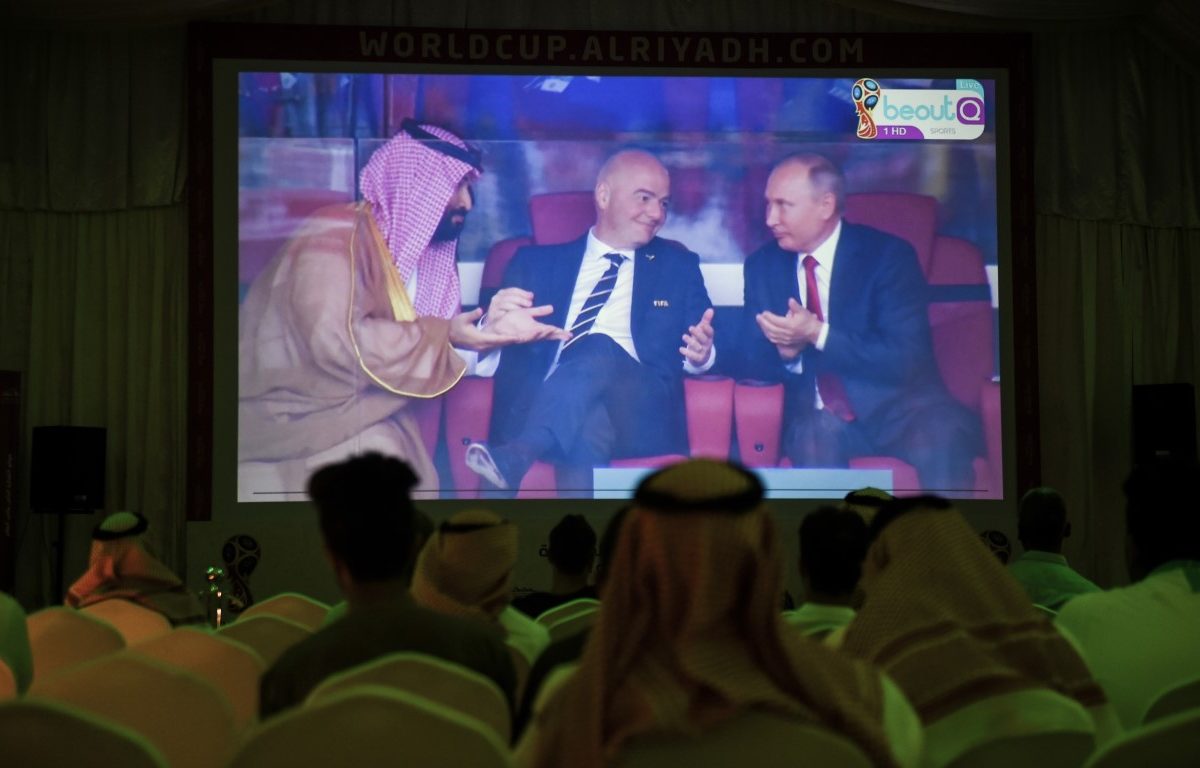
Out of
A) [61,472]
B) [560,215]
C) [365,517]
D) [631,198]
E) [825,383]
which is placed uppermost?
[631,198]

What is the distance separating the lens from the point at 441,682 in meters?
1.99

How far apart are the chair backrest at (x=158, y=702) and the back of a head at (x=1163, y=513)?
1.96m

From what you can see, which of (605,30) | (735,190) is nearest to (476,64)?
(605,30)

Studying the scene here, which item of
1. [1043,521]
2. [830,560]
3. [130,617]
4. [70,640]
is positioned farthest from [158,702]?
[1043,521]

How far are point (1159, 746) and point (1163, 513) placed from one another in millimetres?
1571

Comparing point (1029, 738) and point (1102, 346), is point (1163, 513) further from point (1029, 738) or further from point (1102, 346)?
point (1102, 346)

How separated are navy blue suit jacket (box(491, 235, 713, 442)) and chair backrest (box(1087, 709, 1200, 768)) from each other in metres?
7.02

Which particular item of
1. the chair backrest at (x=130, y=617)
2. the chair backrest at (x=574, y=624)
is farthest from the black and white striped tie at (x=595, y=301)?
the chair backrest at (x=574, y=624)

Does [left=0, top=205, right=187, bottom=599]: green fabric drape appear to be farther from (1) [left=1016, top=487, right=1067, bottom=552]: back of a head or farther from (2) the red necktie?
(1) [left=1016, top=487, right=1067, bottom=552]: back of a head

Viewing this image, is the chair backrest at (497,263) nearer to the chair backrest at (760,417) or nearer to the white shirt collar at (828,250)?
the chair backrest at (760,417)

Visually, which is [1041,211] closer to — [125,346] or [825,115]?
[825,115]

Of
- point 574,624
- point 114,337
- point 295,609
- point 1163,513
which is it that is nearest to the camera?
point 1163,513

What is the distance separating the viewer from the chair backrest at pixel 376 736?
60.6 inches

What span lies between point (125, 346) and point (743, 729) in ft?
27.4
